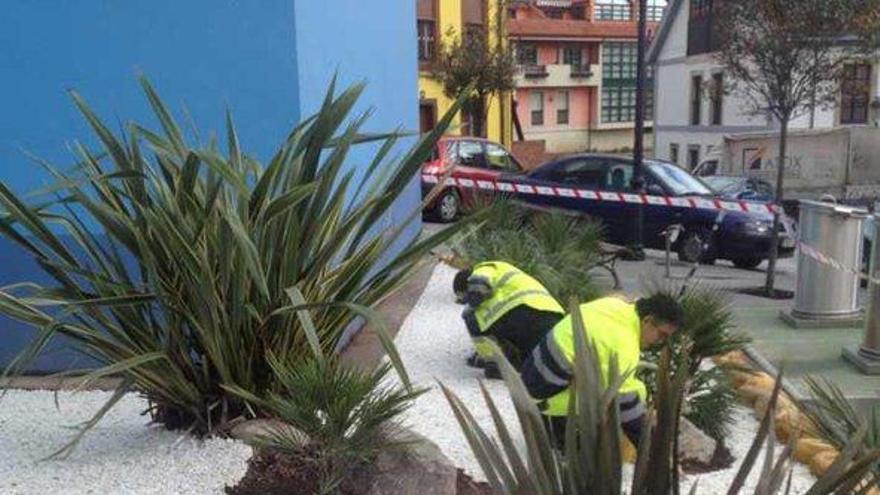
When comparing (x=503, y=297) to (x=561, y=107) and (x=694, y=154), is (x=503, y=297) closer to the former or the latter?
(x=694, y=154)

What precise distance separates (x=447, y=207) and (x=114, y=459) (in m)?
13.3

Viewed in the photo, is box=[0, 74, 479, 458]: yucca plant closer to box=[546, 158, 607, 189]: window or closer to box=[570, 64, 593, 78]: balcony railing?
box=[546, 158, 607, 189]: window

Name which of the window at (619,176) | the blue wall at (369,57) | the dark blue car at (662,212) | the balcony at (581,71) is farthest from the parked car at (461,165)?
the balcony at (581,71)

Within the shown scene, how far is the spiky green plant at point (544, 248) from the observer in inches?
243

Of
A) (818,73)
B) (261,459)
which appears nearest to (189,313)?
(261,459)

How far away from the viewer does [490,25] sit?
31.3 meters

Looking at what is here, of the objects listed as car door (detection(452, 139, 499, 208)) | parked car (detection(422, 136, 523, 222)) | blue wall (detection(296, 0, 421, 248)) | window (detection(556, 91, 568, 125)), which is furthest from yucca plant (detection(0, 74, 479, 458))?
window (detection(556, 91, 568, 125))

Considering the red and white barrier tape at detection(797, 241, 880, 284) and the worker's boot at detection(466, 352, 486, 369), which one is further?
the red and white barrier tape at detection(797, 241, 880, 284)

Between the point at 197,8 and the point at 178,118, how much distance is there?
24.8 inches

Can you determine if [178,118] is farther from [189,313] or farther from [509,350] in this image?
[509,350]

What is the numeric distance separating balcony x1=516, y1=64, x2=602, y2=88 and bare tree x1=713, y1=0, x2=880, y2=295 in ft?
107

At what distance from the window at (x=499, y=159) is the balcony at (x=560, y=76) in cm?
2514

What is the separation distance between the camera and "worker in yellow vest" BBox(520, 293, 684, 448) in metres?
3.59

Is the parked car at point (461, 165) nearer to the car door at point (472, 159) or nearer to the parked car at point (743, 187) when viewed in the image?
the car door at point (472, 159)
